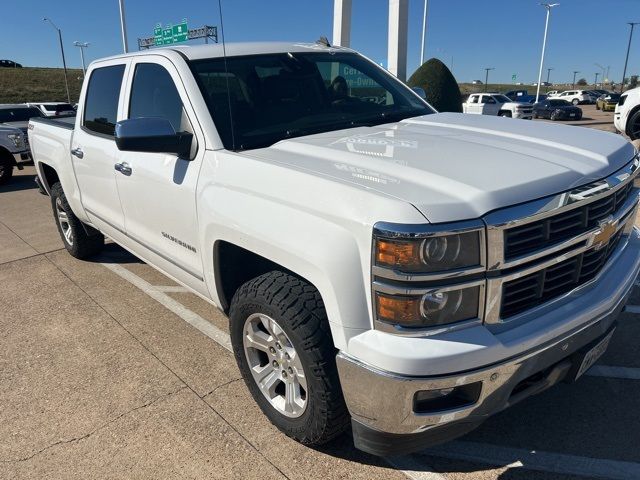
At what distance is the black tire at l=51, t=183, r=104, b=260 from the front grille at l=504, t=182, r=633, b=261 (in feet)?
14.7

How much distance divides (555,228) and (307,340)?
1102 millimetres

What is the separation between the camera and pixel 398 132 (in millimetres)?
2992

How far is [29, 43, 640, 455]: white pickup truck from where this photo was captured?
189 centimetres

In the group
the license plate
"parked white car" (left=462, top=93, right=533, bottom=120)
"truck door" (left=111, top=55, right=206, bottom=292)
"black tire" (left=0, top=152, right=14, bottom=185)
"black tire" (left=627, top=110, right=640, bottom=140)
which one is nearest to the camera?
the license plate

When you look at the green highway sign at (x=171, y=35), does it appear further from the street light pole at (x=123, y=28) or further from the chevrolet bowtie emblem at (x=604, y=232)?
the chevrolet bowtie emblem at (x=604, y=232)

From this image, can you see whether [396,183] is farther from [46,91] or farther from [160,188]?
[46,91]

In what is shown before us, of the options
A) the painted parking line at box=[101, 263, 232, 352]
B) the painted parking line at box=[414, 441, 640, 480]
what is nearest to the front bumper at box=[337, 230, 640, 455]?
the painted parking line at box=[414, 441, 640, 480]

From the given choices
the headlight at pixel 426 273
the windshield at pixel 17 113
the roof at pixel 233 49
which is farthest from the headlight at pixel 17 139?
the headlight at pixel 426 273

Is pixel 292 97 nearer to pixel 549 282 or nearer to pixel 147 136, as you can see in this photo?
pixel 147 136

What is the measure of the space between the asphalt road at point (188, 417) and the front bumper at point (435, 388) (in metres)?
0.50

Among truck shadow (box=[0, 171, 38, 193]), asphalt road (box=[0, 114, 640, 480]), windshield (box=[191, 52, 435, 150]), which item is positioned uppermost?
windshield (box=[191, 52, 435, 150])

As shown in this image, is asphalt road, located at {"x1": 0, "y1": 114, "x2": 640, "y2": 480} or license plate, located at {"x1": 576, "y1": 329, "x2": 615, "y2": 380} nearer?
license plate, located at {"x1": 576, "y1": 329, "x2": 615, "y2": 380}

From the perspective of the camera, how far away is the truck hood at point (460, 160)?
1937 mm

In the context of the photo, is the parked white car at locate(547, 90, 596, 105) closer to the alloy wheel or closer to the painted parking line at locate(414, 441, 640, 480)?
the painted parking line at locate(414, 441, 640, 480)
